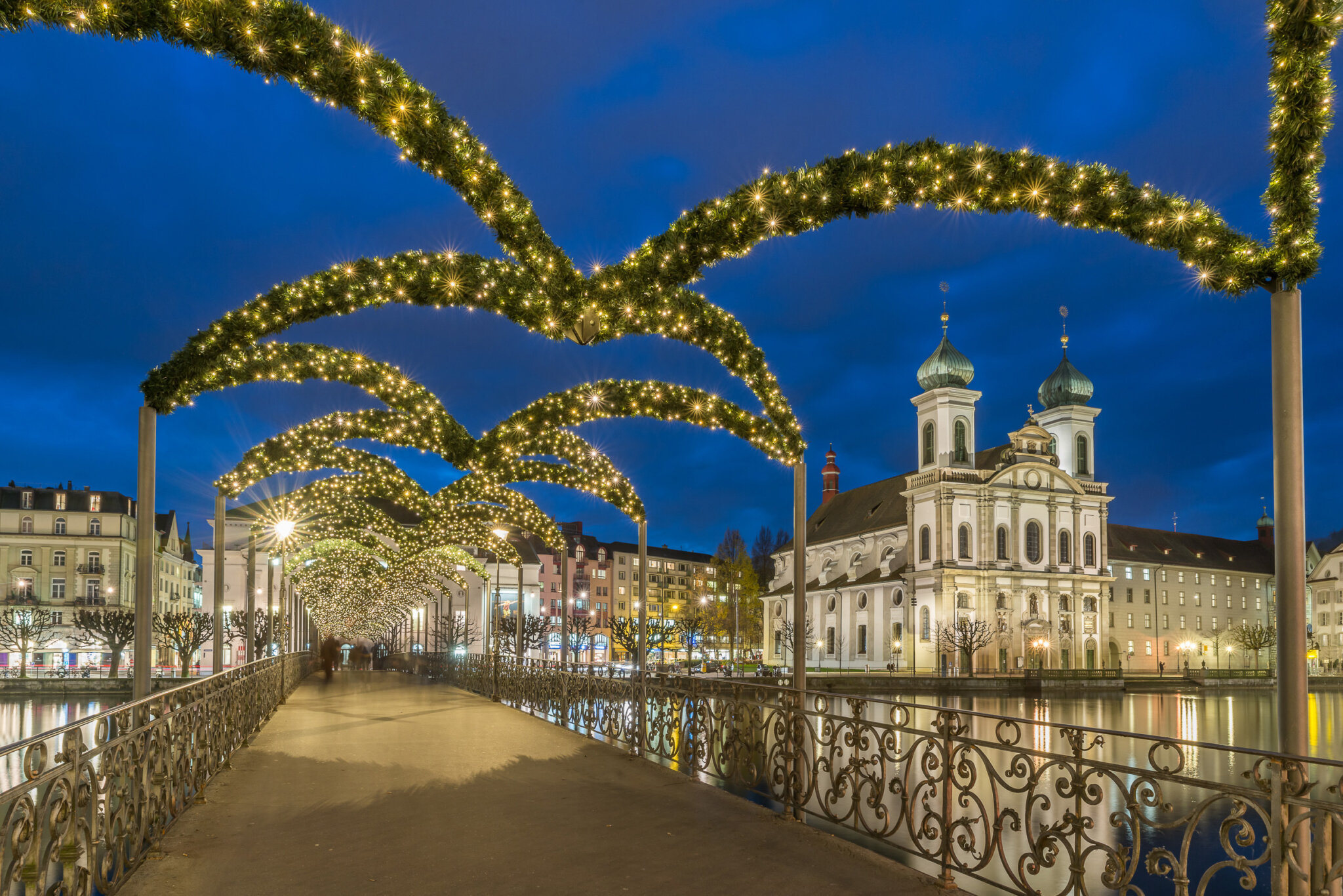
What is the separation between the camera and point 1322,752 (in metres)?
27.3

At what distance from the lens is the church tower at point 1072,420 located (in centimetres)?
7994

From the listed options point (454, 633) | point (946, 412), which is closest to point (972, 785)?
point (454, 633)

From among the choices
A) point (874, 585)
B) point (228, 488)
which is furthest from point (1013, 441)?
point (228, 488)

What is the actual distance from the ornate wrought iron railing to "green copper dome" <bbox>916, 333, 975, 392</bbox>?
7028 cm

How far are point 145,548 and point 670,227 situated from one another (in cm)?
562

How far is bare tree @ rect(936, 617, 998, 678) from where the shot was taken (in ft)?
205

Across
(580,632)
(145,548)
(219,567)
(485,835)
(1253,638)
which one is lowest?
(1253,638)

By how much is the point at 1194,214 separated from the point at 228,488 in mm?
14880

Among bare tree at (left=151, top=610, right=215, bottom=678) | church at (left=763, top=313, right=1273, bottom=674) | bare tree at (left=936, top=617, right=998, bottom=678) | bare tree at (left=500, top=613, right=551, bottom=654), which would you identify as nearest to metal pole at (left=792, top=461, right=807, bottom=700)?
bare tree at (left=151, top=610, right=215, bottom=678)

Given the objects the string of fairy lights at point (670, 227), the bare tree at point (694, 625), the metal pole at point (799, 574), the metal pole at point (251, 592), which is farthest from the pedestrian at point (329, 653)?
the bare tree at point (694, 625)

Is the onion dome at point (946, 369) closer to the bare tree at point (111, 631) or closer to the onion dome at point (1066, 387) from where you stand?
the onion dome at point (1066, 387)

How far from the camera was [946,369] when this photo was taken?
75.6m

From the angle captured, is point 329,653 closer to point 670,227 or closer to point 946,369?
point 670,227

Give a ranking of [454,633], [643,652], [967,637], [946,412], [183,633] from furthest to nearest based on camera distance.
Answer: [946,412] → [967,637] → [183,633] → [454,633] → [643,652]
